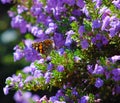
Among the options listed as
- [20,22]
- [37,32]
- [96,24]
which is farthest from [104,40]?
[20,22]

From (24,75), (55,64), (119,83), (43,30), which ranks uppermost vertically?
→ (43,30)

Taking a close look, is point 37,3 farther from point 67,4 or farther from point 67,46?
point 67,46

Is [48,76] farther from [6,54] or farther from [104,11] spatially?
[6,54]

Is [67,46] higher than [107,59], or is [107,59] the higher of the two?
[67,46]

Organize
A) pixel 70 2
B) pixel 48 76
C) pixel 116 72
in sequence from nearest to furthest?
pixel 116 72 < pixel 48 76 < pixel 70 2

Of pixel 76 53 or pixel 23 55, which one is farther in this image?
pixel 23 55

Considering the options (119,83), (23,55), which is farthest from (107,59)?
(23,55)
